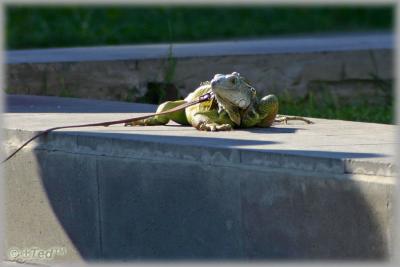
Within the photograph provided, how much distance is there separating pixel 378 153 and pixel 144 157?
1107 mm

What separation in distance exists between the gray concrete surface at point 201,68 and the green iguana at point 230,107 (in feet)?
9.83

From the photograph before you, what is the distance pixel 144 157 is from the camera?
531cm

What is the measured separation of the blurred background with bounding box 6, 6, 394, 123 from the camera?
15.2m

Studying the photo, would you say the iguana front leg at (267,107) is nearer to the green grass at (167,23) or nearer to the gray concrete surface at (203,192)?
the gray concrete surface at (203,192)

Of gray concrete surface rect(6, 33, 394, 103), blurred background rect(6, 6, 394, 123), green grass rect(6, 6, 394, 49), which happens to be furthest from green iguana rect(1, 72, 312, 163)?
green grass rect(6, 6, 394, 49)

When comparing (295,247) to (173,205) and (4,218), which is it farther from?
(4,218)

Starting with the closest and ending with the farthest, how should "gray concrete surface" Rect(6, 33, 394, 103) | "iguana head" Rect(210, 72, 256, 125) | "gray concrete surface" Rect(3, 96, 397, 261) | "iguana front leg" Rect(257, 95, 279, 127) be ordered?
"gray concrete surface" Rect(3, 96, 397, 261)
"iguana head" Rect(210, 72, 256, 125)
"iguana front leg" Rect(257, 95, 279, 127)
"gray concrete surface" Rect(6, 33, 394, 103)

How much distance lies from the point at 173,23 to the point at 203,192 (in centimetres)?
1287

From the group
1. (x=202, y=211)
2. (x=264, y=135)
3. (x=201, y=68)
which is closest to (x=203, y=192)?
(x=202, y=211)

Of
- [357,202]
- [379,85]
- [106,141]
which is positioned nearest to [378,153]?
[357,202]

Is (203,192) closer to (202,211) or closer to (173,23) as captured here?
(202,211)

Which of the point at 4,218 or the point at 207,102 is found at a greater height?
the point at 207,102

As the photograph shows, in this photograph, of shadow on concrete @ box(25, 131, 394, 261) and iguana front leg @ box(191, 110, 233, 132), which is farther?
iguana front leg @ box(191, 110, 233, 132)

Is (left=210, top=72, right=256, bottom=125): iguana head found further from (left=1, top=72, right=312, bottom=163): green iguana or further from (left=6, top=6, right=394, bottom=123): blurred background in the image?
(left=6, top=6, right=394, bottom=123): blurred background
